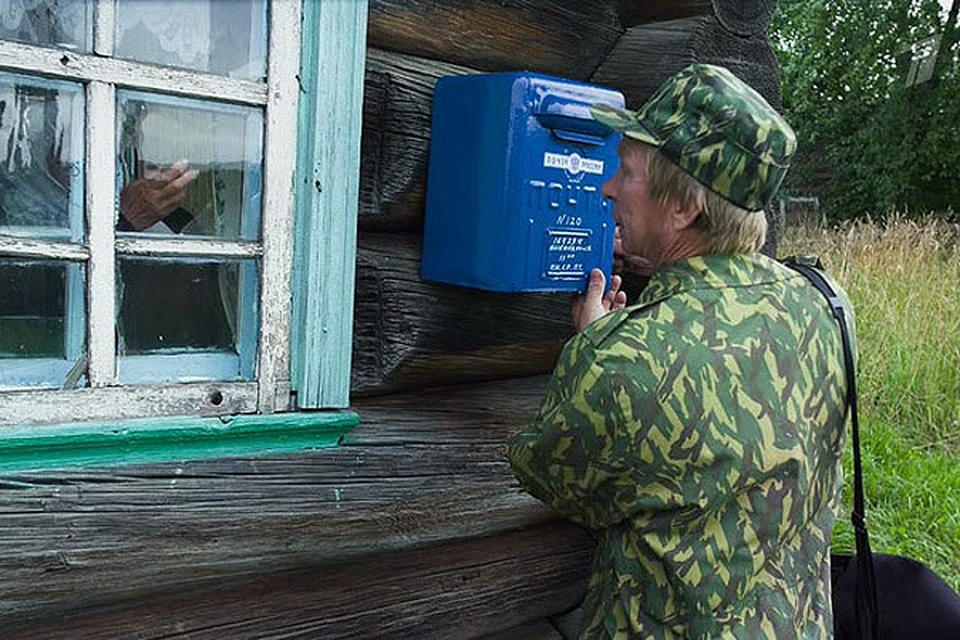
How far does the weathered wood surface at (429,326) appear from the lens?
173 centimetres

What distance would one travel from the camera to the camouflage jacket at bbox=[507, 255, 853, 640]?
1345 millimetres

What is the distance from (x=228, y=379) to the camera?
1.56 metres

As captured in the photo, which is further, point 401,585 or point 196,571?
point 401,585

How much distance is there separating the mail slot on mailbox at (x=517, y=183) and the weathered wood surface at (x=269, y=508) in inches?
13.4

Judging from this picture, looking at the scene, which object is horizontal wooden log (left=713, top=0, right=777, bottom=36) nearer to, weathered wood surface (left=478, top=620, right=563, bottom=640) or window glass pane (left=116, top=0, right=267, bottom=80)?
window glass pane (left=116, top=0, right=267, bottom=80)

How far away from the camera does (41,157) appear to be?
1.37 metres

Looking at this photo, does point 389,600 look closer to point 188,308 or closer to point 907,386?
point 188,308

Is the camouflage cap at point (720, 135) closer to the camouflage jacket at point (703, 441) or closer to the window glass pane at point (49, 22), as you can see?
the camouflage jacket at point (703, 441)

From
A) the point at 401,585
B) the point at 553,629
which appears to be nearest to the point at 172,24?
the point at 401,585

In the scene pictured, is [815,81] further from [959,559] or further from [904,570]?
[904,570]

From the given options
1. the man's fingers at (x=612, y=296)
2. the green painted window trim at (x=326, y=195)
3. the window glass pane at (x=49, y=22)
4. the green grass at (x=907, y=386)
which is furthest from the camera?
the green grass at (x=907, y=386)

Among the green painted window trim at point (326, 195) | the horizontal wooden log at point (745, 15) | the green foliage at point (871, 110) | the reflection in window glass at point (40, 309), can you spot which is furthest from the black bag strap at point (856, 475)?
the green foliage at point (871, 110)

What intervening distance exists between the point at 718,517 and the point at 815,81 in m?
18.9

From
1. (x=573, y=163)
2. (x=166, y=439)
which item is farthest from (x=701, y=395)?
(x=166, y=439)
